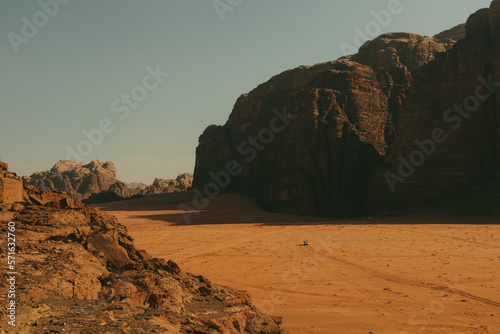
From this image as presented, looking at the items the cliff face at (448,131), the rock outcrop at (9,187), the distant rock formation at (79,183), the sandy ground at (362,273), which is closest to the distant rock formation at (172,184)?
the distant rock formation at (79,183)

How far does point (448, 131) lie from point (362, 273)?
2093 cm

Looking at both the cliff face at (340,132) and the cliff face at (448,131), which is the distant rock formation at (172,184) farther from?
the cliff face at (448,131)

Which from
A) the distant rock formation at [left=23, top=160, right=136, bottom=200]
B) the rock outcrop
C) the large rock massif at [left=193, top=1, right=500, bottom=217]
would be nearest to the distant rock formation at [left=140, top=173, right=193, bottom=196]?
the distant rock formation at [left=23, top=160, right=136, bottom=200]

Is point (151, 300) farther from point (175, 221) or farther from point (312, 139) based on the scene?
point (312, 139)

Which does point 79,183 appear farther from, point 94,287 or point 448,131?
point 94,287

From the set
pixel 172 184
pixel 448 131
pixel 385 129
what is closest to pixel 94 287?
pixel 448 131

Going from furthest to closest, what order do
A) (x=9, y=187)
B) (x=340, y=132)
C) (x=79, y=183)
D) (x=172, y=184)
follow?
(x=172, y=184), (x=79, y=183), (x=340, y=132), (x=9, y=187)

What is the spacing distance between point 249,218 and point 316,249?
15709mm

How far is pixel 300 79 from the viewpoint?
154 feet

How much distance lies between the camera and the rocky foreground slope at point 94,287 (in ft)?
12.4

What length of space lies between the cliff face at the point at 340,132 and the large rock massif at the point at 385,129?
87 millimetres

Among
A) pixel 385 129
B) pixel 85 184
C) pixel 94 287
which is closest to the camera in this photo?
pixel 94 287

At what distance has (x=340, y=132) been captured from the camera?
30516 mm

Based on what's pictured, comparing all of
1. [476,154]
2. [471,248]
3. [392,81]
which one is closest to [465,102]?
[476,154]
